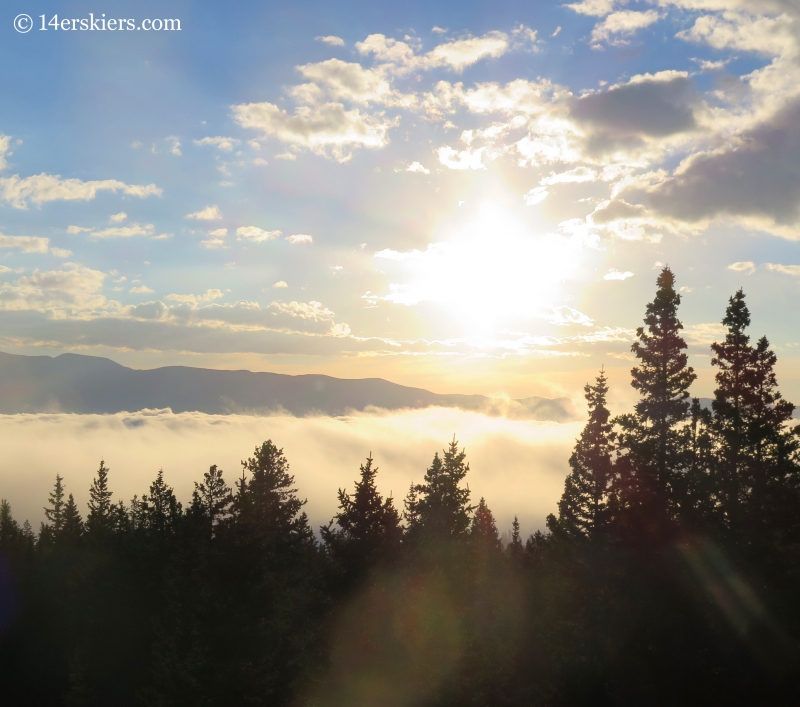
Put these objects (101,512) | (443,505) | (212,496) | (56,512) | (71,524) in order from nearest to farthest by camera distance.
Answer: (212,496), (443,505), (101,512), (71,524), (56,512)

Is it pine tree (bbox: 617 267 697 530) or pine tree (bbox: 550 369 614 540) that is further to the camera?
pine tree (bbox: 550 369 614 540)

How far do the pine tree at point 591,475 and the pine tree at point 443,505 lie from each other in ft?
22.9

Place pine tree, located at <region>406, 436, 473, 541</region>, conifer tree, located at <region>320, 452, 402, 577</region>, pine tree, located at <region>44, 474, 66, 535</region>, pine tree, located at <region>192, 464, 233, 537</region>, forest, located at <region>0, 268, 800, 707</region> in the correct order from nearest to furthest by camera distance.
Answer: forest, located at <region>0, 268, 800, 707</region> < pine tree, located at <region>192, 464, 233, 537</region> < conifer tree, located at <region>320, 452, 402, 577</region> < pine tree, located at <region>406, 436, 473, 541</region> < pine tree, located at <region>44, 474, 66, 535</region>

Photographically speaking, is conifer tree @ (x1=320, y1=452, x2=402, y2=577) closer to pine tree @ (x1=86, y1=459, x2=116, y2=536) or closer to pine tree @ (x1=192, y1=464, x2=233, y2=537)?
pine tree @ (x1=192, y1=464, x2=233, y2=537)

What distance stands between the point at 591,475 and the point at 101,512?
42802mm

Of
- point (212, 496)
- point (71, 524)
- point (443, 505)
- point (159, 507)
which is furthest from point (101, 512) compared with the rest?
point (443, 505)

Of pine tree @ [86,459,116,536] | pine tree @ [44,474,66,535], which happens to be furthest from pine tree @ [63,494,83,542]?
pine tree @ [44,474,66,535]

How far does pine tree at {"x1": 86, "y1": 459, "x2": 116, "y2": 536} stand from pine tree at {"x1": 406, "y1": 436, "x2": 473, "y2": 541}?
24.9m

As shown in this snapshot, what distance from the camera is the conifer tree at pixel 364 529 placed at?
2750cm

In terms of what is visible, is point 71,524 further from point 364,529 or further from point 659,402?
point 659,402

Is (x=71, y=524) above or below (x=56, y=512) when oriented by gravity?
above

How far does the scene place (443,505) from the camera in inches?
1250

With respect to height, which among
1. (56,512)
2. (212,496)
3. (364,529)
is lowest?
(56,512)

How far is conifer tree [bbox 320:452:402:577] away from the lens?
90.2 feet
